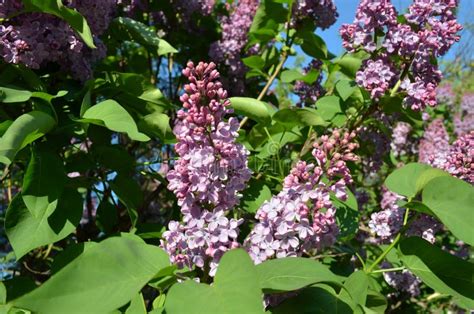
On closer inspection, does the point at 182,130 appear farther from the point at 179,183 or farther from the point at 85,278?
the point at 85,278

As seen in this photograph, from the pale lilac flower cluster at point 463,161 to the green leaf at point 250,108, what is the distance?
62 centimetres

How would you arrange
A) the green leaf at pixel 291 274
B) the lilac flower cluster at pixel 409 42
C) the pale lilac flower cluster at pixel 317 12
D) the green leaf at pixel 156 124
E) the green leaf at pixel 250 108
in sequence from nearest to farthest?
the green leaf at pixel 291 274, the green leaf at pixel 156 124, the green leaf at pixel 250 108, the lilac flower cluster at pixel 409 42, the pale lilac flower cluster at pixel 317 12

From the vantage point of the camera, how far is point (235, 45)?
2.88 m

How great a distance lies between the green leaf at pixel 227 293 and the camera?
736 millimetres

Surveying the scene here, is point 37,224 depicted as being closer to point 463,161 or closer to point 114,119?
point 114,119

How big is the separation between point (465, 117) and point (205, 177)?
5.23 meters

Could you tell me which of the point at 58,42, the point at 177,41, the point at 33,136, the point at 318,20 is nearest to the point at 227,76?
the point at 177,41

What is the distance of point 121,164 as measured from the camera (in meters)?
1.61

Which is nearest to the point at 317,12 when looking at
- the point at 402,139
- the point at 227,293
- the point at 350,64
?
the point at 350,64

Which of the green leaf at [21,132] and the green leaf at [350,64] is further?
the green leaf at [350,64]

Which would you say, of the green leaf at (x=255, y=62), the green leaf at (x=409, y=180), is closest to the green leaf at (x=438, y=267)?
the green leaf at (x=409, y=180)

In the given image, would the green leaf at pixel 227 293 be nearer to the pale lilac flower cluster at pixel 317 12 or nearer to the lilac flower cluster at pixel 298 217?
the lilac flower cluster at pixel 298 217

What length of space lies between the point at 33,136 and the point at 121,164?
1.45 ft

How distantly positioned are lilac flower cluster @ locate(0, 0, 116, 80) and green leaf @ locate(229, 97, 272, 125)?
575 mm
